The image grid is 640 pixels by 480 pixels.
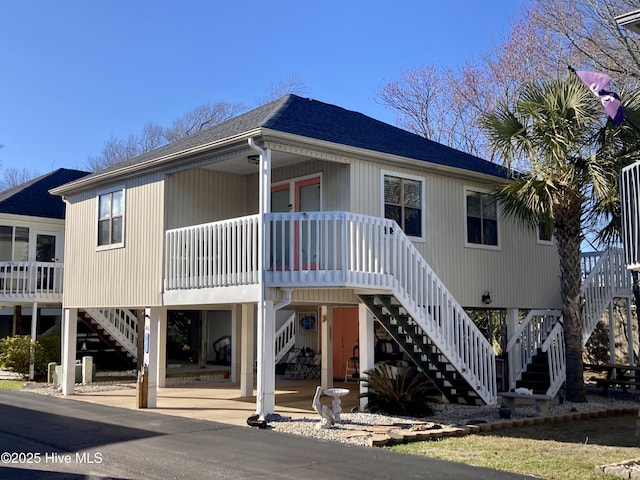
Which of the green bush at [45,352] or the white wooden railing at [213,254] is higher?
the white wooden railing at [213,254]

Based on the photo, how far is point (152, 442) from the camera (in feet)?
34.2

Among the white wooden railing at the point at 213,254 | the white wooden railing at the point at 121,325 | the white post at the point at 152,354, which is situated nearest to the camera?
the white wooden railing at the point at 213,254

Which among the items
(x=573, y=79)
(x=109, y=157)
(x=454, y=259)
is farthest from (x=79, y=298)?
(x=109, y=157)

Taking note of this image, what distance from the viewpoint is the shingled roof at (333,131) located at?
13977 millimetres

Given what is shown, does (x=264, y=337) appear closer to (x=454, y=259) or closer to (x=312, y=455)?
(x=312, y=455)

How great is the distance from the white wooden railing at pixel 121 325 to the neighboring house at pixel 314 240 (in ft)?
12.2

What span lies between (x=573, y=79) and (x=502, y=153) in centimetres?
204

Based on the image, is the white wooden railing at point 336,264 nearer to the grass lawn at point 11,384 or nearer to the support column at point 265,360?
the support column at point 265,360

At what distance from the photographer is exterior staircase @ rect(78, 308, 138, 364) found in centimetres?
2231

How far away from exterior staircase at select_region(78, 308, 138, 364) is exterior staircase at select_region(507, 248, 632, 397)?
12.1m

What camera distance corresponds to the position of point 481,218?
1703cm

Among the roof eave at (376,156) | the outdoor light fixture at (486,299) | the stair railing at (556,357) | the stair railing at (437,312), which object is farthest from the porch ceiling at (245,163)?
the stair railing at (556,357)

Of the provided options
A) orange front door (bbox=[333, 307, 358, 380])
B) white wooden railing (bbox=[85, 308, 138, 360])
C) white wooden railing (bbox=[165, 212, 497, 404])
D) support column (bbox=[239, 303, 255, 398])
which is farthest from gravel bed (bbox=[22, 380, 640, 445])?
white wooden railing (bbox=[85, 308, 138, 360])

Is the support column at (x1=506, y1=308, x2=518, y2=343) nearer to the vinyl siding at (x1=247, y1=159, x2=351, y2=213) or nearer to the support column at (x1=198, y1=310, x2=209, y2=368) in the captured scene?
the vinyl siding at (x1=247, y1=159, x2=351, y2=213)
